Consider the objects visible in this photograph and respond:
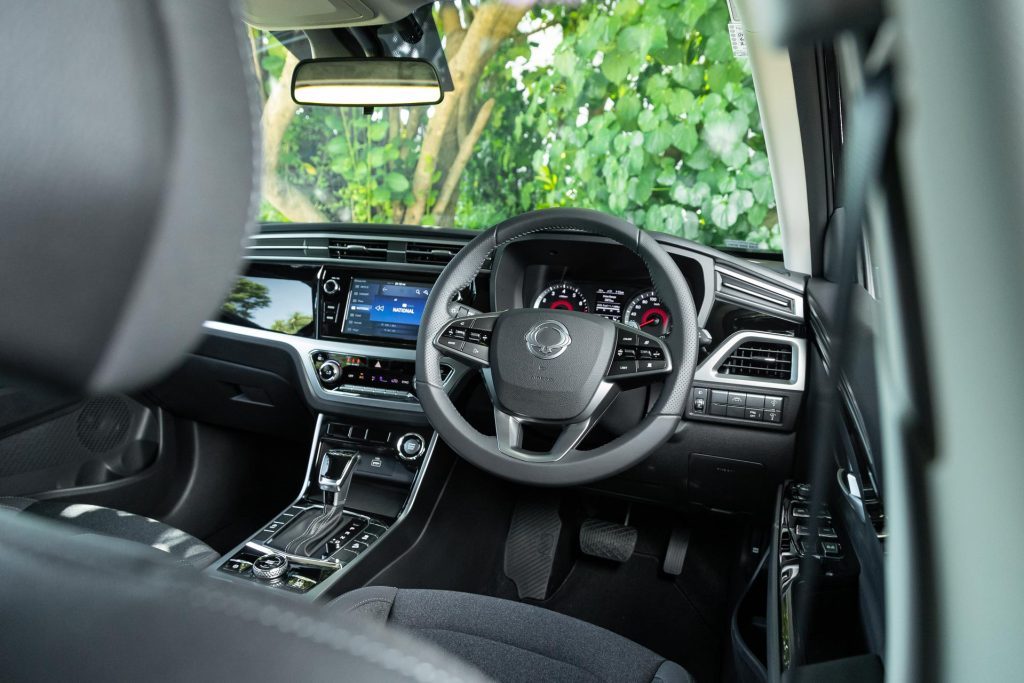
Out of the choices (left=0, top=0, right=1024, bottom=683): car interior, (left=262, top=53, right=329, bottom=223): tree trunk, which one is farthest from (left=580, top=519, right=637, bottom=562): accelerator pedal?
(left=262, top=53, right=329, bottom=223): tree trunk

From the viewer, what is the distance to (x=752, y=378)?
2.13 metres

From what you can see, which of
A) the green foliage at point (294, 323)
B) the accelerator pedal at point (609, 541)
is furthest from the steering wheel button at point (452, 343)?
the accelerator pedal at point (609, 541)

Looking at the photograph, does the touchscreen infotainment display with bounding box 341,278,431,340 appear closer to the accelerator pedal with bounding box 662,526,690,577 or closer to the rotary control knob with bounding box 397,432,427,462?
the rotary control knob with bounding box 397,432,427,462

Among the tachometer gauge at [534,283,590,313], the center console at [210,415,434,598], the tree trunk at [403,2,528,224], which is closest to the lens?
the center console at [210,415,434,598]

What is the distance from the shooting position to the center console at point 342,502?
217 centimetres

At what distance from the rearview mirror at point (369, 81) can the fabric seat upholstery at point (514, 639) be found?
4.95 ft

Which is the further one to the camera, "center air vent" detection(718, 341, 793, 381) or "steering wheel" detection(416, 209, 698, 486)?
"center air vent" detection(718, 341, 793, 381)

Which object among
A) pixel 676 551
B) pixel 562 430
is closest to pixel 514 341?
pixel 562 430

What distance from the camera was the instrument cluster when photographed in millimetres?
2195

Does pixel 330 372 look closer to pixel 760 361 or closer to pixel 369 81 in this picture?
pixel 369 81

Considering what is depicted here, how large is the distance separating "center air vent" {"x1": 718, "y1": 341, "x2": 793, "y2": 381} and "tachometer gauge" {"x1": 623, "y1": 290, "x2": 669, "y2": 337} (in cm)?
19

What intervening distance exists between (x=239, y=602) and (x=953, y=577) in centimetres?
40

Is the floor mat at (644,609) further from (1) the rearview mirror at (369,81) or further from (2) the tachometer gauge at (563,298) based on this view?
(1) the rearview mirror at (369,81)

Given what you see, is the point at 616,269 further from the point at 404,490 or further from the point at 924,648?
the point at 924,648
